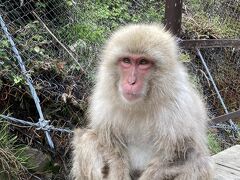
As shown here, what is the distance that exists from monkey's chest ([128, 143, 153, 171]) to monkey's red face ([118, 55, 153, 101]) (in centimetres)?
42

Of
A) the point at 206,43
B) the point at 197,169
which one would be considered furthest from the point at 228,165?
the point at 206,43

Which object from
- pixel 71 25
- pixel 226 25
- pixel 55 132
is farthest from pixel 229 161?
pixel 226 25

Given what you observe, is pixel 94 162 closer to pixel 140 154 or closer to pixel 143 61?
pixel 140 154

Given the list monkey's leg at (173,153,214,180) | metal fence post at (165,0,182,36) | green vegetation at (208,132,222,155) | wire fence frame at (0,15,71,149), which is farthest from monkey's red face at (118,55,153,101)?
green vegetation at (208,132,222,155)

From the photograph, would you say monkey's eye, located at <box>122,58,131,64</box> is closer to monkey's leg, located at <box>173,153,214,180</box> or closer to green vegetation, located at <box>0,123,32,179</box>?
monkey's leg, located at <box>173,153,214,180</box>

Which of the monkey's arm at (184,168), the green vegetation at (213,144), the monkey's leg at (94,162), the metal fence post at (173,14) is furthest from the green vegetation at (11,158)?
the green vegetation at (213,144)

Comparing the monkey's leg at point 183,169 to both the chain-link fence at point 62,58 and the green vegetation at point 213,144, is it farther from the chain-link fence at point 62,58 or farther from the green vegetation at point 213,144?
the green vegetation at point 213,144

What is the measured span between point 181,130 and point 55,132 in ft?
5.43

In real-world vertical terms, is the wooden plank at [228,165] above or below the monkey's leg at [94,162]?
below

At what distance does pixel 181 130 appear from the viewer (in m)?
3.23

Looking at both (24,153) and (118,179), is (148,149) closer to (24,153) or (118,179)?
(118,179)

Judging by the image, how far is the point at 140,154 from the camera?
3.35 meters

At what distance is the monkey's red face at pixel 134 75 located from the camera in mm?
3088

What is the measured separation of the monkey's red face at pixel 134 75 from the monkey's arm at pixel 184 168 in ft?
1.64
